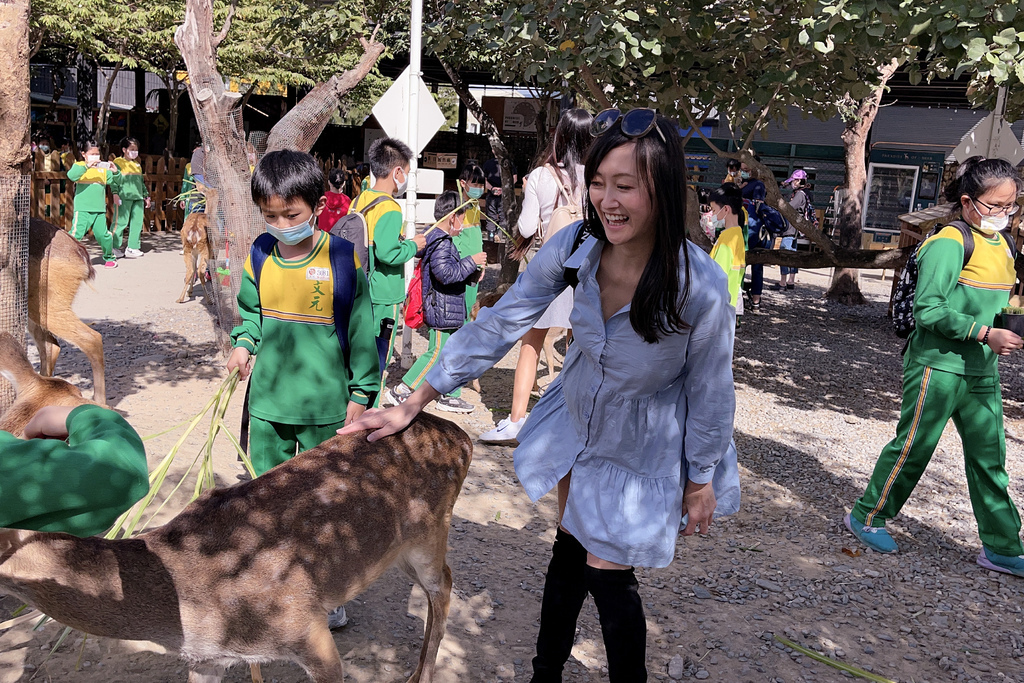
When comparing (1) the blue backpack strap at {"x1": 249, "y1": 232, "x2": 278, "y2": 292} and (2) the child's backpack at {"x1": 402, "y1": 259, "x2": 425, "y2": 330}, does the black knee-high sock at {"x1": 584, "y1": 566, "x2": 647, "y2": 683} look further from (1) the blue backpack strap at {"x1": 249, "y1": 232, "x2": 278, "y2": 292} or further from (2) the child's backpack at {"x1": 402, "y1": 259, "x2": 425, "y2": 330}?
(2) the child's backpack at {"x1": 402, "y1": 259, "x2": 425, "y2": 330}

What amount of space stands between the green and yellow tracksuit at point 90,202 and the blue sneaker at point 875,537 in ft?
39.6

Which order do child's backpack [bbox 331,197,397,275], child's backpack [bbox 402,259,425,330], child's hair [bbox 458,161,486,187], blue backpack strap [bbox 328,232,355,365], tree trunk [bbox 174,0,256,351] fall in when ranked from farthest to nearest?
child's hair [bbox 458,161,486,187]
child's backpack [bbox 402,259,425,330]
tree trunk [bbox 174,0,256,351]
child's backpack [bbox 331,197,397,275]
blue backpack strap [bbox 328,232,355,365]

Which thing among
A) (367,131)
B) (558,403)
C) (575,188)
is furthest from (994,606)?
(367,131)

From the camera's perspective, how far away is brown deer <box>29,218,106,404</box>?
6004 mm

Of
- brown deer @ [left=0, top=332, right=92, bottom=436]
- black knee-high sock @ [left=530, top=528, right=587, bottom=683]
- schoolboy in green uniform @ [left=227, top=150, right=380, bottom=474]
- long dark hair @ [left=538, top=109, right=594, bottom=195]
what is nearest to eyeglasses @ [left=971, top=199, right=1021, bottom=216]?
long dark hair @ [left=538, top=109, right=594, bottom=195]

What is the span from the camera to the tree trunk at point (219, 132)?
6734 millimetres

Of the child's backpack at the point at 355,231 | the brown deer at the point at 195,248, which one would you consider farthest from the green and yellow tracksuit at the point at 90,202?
the child's backpack at the point at 355,231

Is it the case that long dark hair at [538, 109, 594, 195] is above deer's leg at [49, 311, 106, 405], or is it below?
above

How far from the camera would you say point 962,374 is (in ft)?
14.2

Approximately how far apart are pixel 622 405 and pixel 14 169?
3.03 meters

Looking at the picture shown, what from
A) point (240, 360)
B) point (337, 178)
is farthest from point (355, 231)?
point (337, 178)

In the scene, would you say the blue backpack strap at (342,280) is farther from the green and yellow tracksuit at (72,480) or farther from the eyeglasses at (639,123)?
the green and yellow tracksuit at (72,480)

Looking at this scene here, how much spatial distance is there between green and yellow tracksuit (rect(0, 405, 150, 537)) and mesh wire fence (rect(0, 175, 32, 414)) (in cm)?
257

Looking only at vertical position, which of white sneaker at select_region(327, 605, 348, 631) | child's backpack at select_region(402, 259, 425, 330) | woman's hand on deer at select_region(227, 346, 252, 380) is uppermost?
woman's hand on deer at select_region(227, 346, 252, 380)
